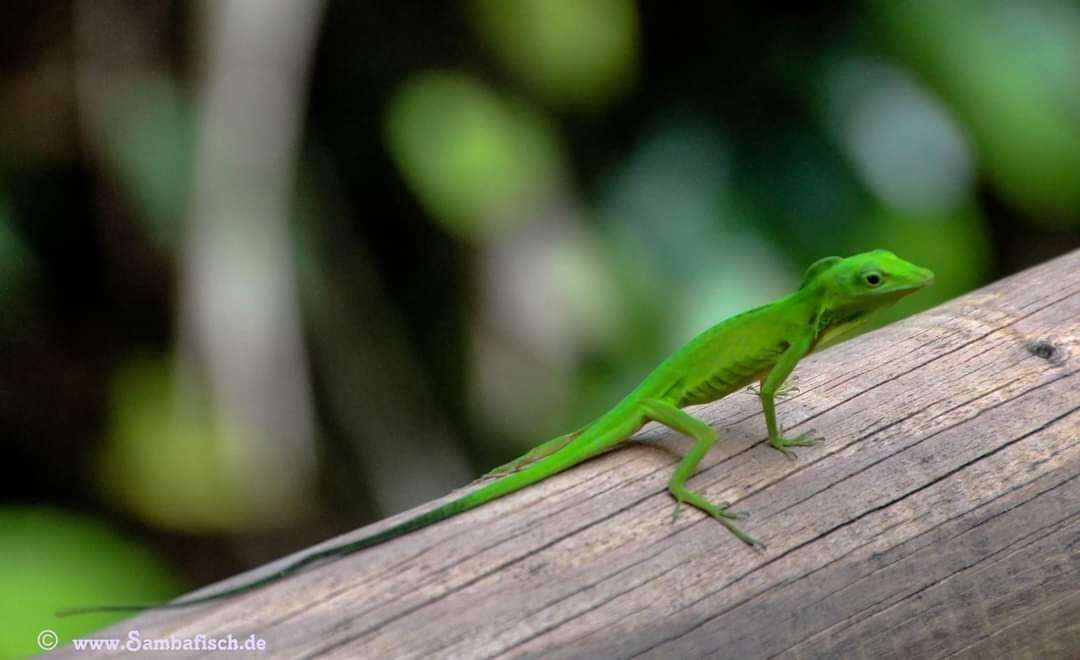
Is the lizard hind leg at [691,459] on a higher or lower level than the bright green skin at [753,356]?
lower

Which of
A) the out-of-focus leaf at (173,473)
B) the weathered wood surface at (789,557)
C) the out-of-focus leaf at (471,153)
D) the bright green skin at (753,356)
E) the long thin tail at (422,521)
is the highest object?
the out-of-focus leaf at (471,153)

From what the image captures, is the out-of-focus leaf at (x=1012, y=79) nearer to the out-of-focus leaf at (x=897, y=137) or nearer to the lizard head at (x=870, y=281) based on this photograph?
the out-of-focus leaf at (x=897, y=137)

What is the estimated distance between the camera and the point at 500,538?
192cm

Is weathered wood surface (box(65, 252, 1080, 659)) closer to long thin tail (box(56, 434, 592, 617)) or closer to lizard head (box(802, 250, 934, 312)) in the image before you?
long thin tail (box(56, 434, 592, 617))

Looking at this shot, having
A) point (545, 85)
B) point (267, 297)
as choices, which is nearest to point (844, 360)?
point (267, 297)

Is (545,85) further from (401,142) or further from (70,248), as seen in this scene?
(70,248)

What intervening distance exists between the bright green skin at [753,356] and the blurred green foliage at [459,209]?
2.14m

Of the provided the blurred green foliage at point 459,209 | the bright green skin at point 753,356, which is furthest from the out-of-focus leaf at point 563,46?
the bright green skin at point 753,356

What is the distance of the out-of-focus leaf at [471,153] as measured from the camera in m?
5.24

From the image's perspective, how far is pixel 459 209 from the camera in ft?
17.6

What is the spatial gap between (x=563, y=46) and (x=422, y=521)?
365 cm

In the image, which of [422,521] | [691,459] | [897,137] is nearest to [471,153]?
[897,137]

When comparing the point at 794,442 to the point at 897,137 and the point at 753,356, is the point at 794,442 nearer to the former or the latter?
the point at 753,356

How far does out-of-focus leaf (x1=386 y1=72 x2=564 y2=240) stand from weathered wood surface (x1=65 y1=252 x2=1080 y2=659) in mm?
2999
